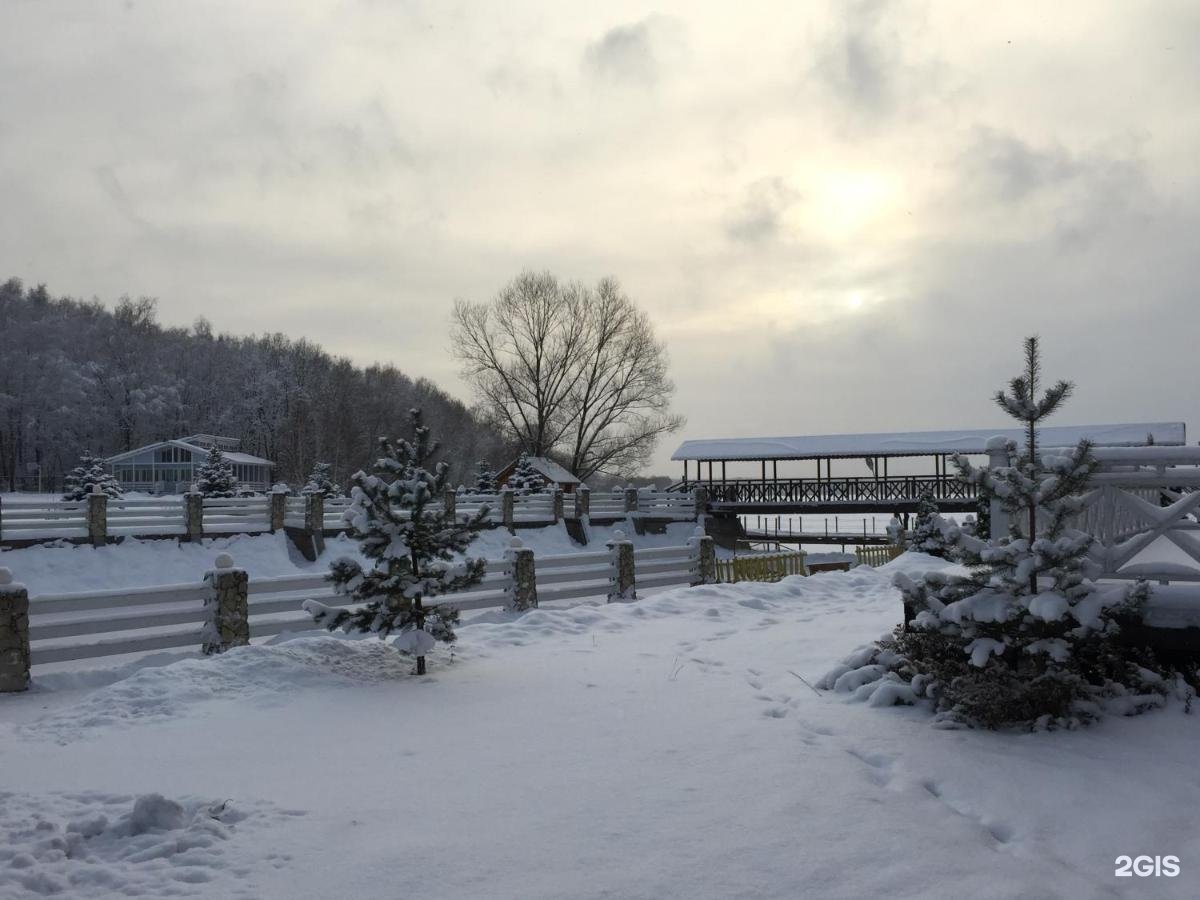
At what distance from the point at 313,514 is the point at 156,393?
4243 cm

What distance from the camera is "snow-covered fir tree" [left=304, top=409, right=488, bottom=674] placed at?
7887 millimetres

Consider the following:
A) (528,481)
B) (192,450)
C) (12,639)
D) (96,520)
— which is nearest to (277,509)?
(96,520)

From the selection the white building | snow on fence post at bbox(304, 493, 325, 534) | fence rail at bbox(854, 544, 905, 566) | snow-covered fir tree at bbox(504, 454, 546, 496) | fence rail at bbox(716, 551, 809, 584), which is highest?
the white building

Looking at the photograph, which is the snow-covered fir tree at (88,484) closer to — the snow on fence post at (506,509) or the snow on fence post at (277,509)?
the snow on fence post at (277,509)

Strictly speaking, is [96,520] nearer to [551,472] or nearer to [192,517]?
[192,517]

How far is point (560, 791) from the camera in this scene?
15.5 ft

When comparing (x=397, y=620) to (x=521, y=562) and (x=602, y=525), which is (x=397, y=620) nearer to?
(x=521, y=562)

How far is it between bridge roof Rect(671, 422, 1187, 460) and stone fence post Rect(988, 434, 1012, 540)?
3000 cm

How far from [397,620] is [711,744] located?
11.7ft

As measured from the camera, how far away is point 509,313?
50.4 metres

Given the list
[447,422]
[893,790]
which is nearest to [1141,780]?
[893,790]

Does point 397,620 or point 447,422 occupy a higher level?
point 447,422

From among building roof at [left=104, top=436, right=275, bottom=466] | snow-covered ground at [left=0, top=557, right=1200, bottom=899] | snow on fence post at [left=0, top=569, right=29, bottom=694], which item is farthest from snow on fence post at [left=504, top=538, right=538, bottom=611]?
building roof at [left=104, top=436, right=275, bottom=466]

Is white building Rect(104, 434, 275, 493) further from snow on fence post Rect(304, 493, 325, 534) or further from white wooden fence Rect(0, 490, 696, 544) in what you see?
snow on fence post Rect(304, 493, 325, 534)
